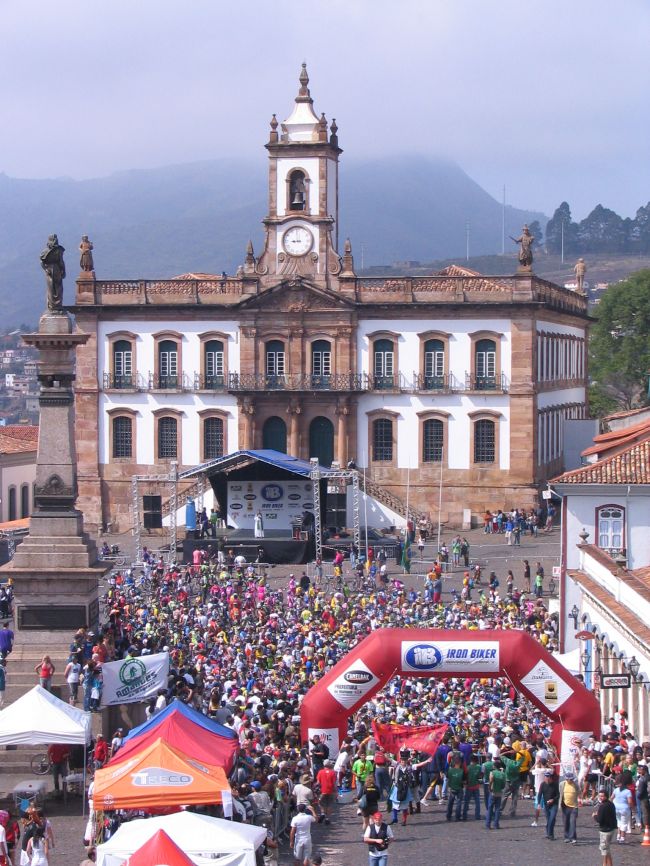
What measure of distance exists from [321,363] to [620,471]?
80.7 feet

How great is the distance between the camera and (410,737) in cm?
2505

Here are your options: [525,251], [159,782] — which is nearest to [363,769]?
[159,782]

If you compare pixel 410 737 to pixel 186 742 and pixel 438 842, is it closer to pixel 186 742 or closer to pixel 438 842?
pixel 438 842

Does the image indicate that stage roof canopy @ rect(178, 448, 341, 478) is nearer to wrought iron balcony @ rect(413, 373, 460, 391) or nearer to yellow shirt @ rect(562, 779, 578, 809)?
wrought iron balcony @ rect(413, 373, 460, 391)

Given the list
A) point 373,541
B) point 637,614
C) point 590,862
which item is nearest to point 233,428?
point 373,541

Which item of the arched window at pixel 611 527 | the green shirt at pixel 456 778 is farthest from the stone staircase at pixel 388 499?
the green shirt at pixel 456 778

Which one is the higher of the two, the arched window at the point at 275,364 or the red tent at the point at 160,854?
the arched window at the point at 275,364

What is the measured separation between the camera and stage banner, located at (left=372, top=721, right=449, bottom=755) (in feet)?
81.0

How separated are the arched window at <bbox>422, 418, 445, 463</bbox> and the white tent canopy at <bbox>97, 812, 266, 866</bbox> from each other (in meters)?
42.7

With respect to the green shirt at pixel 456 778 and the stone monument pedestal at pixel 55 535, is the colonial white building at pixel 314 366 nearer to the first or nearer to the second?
the stone monument pedestal at pixel 55 535

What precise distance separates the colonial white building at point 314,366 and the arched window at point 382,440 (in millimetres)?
59

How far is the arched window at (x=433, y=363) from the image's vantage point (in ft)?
197

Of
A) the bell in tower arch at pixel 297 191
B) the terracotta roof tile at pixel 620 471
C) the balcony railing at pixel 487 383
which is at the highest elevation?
the bell in tower arch at pixel 297 191

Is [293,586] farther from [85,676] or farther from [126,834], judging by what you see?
[126,834]
